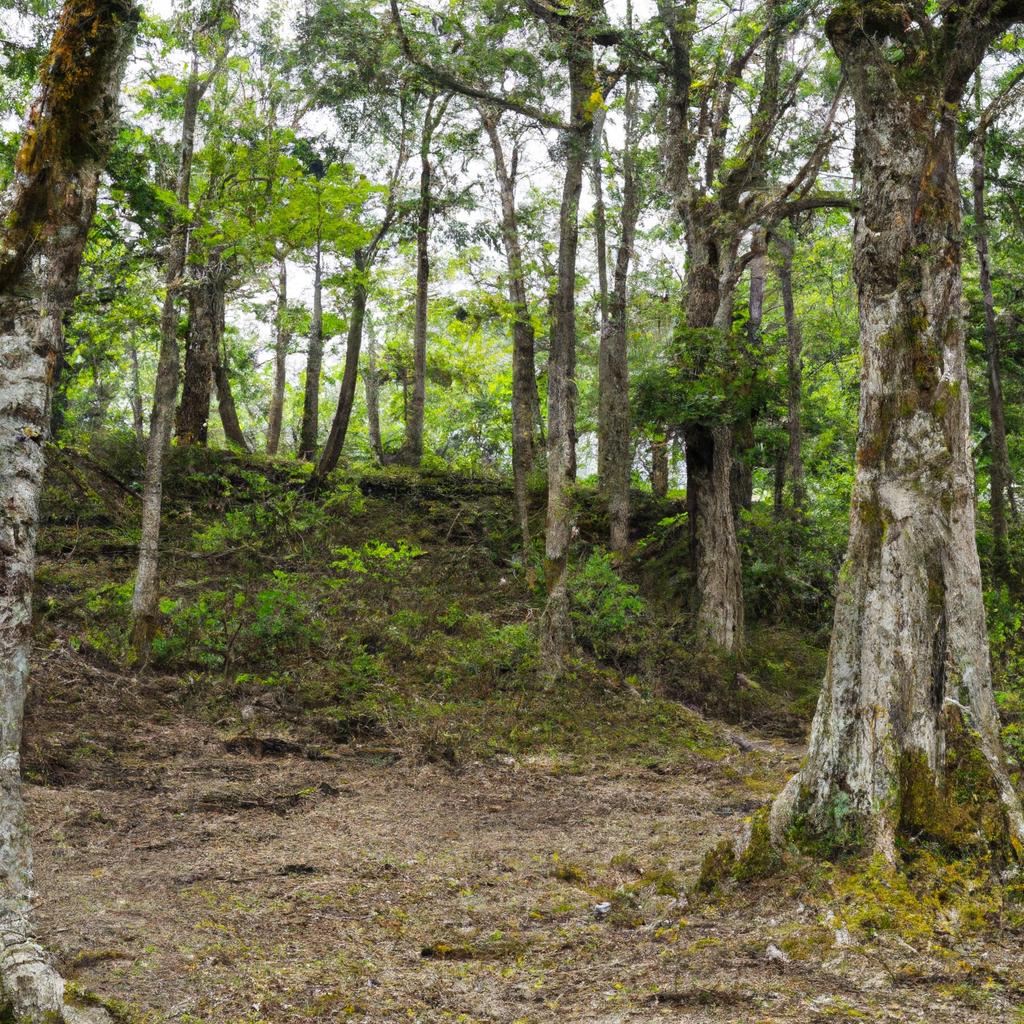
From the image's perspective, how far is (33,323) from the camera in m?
3.45

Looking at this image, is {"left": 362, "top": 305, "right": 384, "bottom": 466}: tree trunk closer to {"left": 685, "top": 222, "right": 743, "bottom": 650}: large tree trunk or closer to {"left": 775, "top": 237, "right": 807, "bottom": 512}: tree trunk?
{"left": 775, "top": 237, "right": 807, "bottom": 512}: tree trunk

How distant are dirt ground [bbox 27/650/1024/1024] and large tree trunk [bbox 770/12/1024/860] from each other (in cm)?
Answer: 72

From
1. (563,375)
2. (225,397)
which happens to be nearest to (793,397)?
(563,375)

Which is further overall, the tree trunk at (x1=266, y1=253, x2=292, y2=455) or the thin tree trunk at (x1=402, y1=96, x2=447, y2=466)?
the tree trunk at (x1=266, y1=253, x2=292, y2=455)

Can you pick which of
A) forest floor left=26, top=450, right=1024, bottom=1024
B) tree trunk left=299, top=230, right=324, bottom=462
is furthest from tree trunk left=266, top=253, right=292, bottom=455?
forest floor left=26, top=450, right=1024, bottom=1024

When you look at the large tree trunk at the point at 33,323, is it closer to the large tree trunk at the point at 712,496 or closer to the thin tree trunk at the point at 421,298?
the large tree trunk at the point at 712,496

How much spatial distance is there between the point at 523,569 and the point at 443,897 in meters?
9.88

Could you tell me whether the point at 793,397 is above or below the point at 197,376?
below

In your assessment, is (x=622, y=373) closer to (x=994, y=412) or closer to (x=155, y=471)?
(x=994, y=412)

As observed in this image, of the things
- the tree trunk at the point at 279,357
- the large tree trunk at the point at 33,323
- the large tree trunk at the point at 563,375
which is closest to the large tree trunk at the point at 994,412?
the large tree trunk at the point at 563,375

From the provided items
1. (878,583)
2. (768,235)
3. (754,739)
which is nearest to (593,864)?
(878,583)

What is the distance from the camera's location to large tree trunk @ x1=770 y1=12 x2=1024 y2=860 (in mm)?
4496

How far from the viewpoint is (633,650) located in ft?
39.2

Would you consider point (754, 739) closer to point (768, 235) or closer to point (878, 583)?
point (878, 583)
